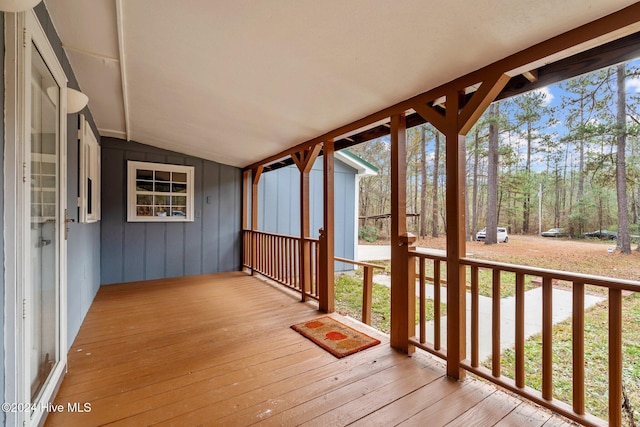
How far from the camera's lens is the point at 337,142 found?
12.2 ft

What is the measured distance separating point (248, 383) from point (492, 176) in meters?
6.26

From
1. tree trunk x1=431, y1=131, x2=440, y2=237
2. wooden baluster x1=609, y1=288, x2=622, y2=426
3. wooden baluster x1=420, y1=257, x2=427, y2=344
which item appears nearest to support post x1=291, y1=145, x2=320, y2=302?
wooden baluster x1=420, y1=257, x2=427, y2=344

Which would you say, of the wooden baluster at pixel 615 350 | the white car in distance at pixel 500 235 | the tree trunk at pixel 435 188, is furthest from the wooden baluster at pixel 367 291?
the tree trunk at pixel 435 188

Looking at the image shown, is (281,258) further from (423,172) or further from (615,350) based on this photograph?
(423,172)

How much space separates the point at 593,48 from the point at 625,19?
0.84 ft

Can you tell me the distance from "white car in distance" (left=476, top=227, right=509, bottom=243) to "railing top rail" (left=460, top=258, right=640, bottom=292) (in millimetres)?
4042

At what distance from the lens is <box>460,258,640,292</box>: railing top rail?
133 centimetres

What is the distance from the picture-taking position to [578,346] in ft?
5.01

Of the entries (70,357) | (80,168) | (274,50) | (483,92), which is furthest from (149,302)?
(483,92)

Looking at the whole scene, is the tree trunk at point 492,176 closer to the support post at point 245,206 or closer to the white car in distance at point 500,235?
the white car in distance at point 500,235

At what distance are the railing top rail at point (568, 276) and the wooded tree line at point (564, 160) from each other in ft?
5.64

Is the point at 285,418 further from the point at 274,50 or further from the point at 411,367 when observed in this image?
the point at 274,50

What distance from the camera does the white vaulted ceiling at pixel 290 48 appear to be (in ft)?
4.66

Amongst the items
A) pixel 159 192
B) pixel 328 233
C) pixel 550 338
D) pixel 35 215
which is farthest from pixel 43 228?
pixel 159 192
